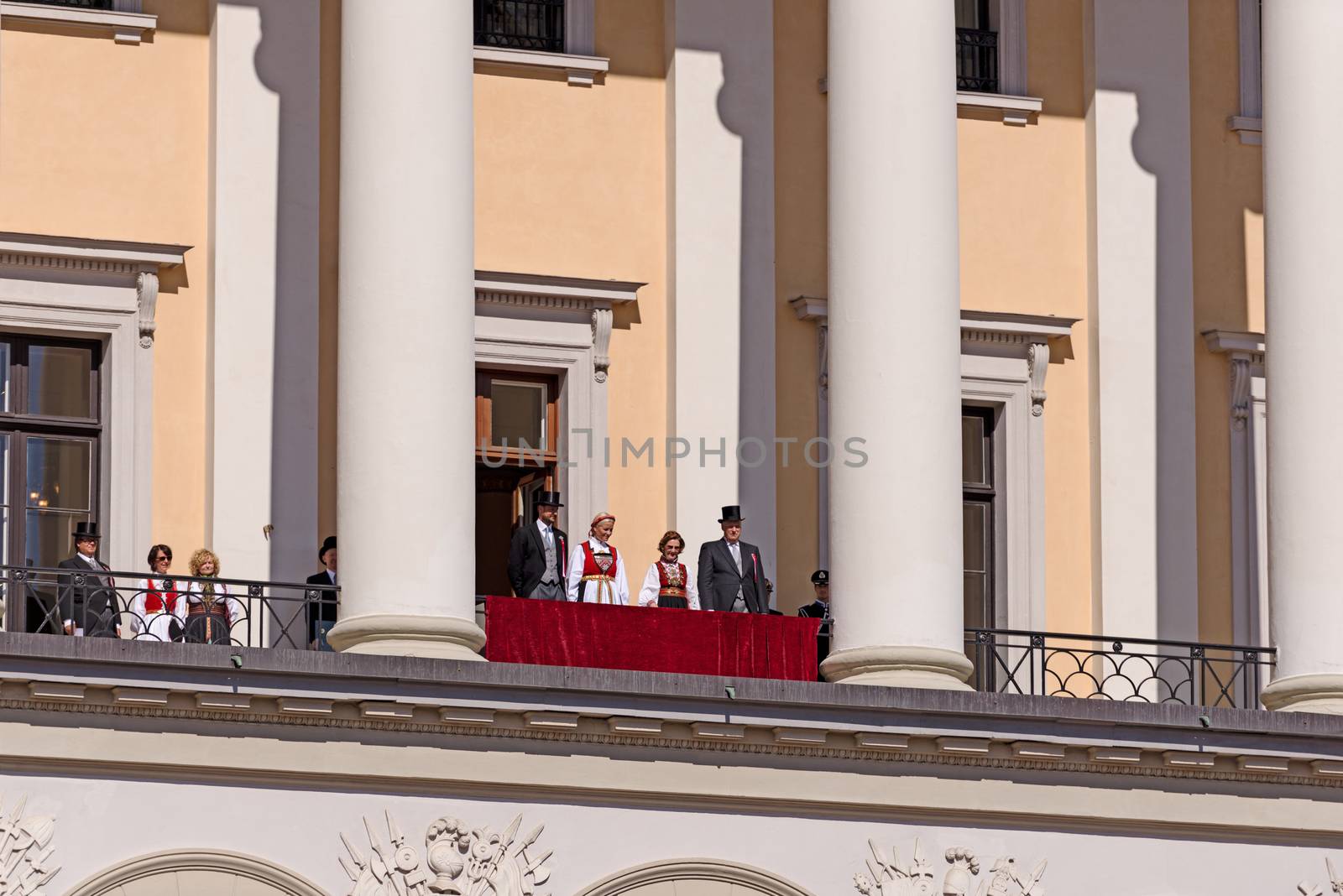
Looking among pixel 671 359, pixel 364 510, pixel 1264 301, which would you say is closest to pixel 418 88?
pixel 364 510

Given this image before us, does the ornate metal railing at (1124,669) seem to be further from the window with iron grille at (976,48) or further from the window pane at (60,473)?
the window pane at (60,473)

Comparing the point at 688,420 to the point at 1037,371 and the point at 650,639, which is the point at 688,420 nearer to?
the point at 1037,371

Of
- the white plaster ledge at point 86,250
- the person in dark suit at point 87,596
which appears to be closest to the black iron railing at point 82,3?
the white plaster ledge at point 86,250

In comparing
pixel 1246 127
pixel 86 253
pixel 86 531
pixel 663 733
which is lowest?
pixel 663 733

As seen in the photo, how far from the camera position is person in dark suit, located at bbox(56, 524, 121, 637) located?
27.8 metres

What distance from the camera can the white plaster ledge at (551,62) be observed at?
32.3m

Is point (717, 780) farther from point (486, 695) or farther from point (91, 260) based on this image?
point (91, 260)

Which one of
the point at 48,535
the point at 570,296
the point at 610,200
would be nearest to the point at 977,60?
the point at 610,200

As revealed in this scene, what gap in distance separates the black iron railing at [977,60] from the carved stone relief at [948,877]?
8.86 metres

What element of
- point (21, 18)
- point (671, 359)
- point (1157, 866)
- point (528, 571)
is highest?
point (21, 18)

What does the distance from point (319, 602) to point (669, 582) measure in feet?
9.74

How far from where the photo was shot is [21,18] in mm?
31094

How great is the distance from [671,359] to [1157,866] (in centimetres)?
680

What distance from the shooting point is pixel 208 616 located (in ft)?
90.3
